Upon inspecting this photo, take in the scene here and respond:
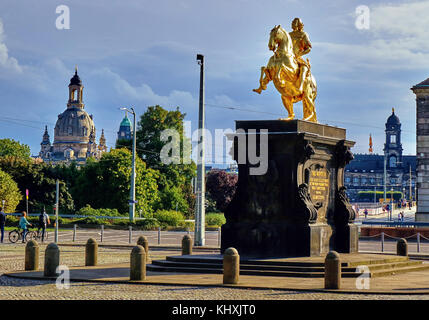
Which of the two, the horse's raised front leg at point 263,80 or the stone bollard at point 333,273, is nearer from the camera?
the stone bollard at point 333,273

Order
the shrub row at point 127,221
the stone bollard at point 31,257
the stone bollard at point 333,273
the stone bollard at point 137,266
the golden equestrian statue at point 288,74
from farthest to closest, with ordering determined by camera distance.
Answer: the shrub row at point 127,221, the golden equestrian statue at point 288,74, the stone bollard at point 31,257, the stone bollard at point 137,266, the stone bollard at point 333,273

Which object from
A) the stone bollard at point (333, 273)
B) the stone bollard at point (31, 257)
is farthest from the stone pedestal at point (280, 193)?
the stone bollard at point (31, 257)

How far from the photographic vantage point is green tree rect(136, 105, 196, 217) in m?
78.8

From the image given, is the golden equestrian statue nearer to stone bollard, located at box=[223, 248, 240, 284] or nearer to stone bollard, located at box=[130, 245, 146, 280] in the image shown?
stone bollard, located at box=[223, 248, 240, 284]

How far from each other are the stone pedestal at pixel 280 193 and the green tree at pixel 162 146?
56080 millimetres

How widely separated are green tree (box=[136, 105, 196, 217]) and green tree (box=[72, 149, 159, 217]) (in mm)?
5860

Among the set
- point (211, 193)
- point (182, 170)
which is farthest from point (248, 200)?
point (211, 193)

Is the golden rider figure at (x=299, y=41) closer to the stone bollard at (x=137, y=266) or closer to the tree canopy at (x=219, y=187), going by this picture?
the stone bollard at (x=137, y=266)

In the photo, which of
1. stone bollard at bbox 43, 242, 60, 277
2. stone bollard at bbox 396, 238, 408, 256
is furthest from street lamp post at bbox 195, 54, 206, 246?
stone bollard at bbox 43, 242, 60, 277

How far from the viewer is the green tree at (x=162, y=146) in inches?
3103

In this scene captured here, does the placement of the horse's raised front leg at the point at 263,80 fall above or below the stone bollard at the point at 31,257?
above
